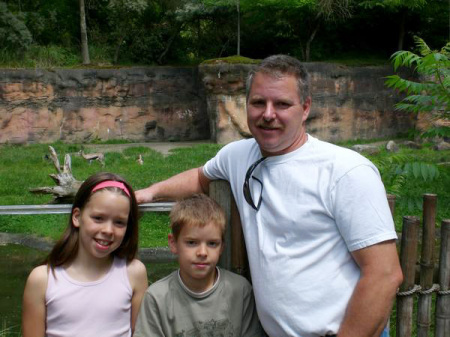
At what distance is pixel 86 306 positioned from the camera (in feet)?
8.27

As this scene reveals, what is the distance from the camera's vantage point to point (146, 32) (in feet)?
72.9

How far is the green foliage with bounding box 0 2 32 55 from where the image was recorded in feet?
61.9

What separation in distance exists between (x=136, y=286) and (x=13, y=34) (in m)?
18.1

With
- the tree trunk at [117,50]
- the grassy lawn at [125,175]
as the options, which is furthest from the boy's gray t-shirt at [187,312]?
the tree trunk at [117,50]

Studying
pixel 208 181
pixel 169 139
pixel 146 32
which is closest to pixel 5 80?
pixel 169 139

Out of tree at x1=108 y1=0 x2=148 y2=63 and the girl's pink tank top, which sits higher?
tree at x1=108 y1=0 x2=148 y2=63

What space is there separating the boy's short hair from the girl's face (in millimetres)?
224

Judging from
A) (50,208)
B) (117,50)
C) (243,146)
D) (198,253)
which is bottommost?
(198,253)

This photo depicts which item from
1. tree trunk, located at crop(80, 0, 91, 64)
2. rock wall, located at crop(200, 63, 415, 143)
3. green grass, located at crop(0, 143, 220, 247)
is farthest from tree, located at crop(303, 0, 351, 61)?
tree trunk, located at crop(80, 0, 91, 64)

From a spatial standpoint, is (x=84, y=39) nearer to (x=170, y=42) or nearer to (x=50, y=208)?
(x=170, y=42)

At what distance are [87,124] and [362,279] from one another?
1677 centimetres

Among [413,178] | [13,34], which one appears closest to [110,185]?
[413,178]

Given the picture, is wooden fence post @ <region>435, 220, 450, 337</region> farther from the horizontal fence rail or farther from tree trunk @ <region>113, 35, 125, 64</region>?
tree trunk @ <region>113, 35, 125, 64</region>

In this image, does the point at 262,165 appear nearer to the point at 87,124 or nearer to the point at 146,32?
the point at 87,124
